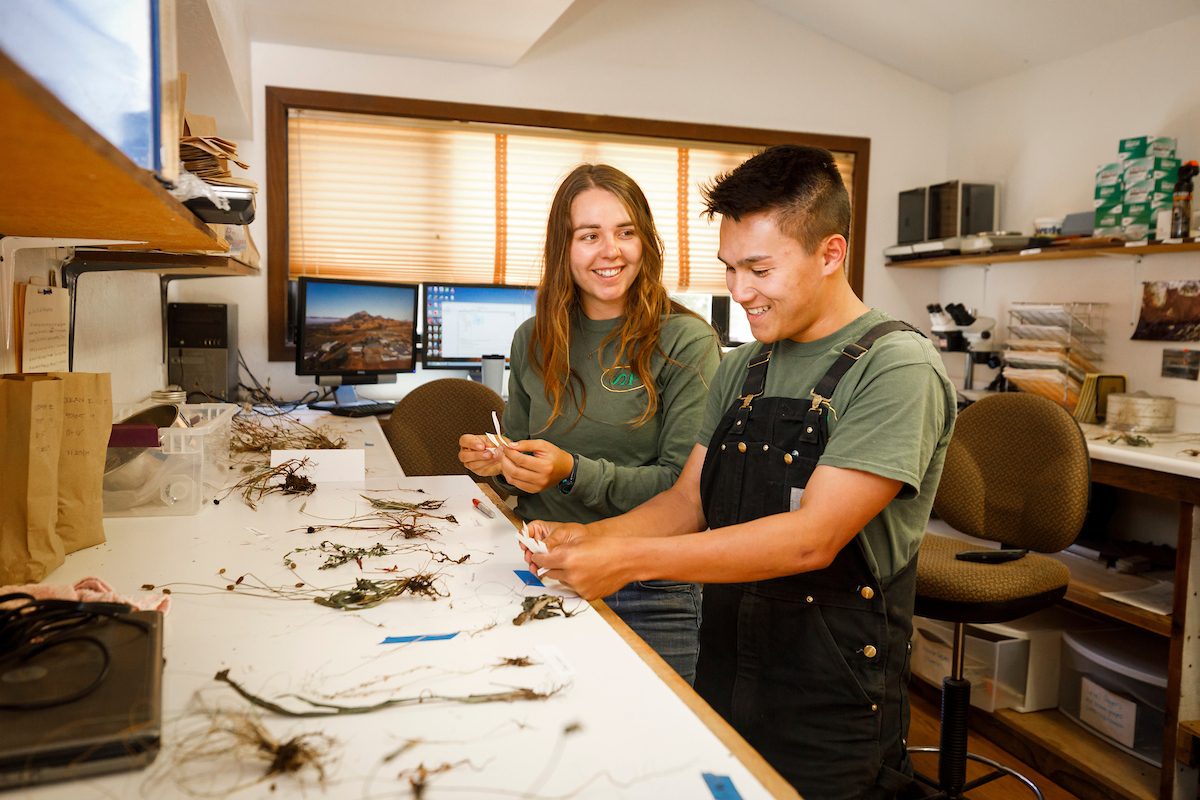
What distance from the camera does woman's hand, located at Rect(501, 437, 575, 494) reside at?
1.46 metres

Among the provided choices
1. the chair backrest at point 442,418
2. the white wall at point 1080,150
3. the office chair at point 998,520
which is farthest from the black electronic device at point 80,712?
the white wall at point 1080,150

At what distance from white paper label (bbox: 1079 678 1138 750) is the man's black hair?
1878 mm

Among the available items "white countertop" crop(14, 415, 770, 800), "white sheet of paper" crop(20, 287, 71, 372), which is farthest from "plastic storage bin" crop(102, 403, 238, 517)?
"white sheet of paper" crop(20, 287, 71, 372)

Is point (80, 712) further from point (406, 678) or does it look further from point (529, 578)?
point (529, 578)

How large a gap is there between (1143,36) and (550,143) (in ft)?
8.36

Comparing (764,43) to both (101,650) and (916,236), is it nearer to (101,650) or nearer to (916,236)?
(916,236)

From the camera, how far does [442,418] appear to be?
2.54 m

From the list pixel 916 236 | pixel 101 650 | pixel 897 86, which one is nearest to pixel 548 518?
pixel 101 650

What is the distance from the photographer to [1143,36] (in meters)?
3.18

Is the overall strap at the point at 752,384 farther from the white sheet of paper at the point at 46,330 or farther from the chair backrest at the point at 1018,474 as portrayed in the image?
the white sheet of paper at the point at 46,330

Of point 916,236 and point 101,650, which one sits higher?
point 916,236

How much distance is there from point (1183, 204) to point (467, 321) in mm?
2804

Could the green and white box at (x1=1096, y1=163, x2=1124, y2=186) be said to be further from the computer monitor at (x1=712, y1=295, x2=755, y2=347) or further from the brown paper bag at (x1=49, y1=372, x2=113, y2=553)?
the brown paper bag at (x1=49, y1=372, x2=113, y2=553)

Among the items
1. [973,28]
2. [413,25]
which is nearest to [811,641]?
[413,25]
